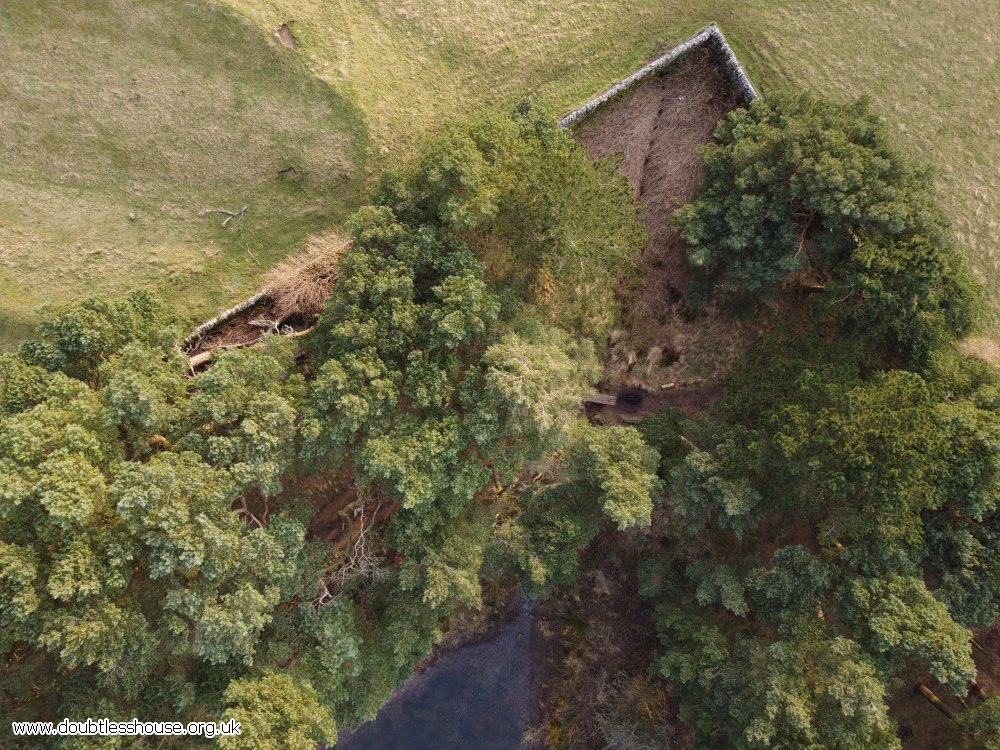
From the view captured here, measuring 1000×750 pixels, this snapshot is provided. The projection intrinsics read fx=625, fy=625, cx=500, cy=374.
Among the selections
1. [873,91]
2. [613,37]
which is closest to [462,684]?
[613,37]

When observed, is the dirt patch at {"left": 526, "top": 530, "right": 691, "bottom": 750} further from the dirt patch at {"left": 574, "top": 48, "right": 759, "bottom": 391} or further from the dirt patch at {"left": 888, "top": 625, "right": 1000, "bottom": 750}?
the dirt patch at {"left": 574, "top": 48, "right": 759, "bottom": 391}

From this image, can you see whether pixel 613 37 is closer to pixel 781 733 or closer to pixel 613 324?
pixel 613 324

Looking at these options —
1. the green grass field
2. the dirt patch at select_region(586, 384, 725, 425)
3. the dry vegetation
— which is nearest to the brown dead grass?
the dry vegetation

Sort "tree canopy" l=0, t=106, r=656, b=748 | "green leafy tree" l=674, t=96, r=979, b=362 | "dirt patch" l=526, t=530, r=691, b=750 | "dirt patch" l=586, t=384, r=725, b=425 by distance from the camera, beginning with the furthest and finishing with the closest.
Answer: "dirt patch" l=526, t=530, r=691, b=750, "dirt patch" l=586, t=384, r=725, b=425, "green leafy tree" l=674, t=96, r=979, b=362, "tree canopy" l=0, t=106, r=656, b=748

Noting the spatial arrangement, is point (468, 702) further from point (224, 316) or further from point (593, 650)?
point (224, 316)

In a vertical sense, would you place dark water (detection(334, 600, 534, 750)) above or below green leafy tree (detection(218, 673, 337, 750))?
below

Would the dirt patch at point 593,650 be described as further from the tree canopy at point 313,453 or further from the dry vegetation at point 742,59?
A: the dry vegetation at point 742,59
